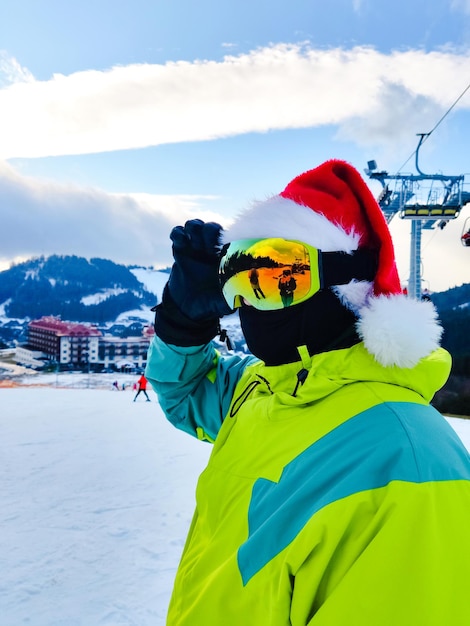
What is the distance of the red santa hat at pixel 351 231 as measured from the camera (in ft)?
3.28

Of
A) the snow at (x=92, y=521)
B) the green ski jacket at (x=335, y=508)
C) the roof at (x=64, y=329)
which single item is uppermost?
the green ski jacket at (x=335, y=508)

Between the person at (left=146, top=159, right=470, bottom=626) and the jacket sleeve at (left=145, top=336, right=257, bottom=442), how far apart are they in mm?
253

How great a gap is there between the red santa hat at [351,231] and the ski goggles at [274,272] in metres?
0.04

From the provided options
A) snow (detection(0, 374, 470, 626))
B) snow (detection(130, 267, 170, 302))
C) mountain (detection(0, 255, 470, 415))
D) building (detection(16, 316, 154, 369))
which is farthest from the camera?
snow (detection(130, 267, 170, 302))

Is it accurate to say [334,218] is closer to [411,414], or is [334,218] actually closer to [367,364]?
[367,364]

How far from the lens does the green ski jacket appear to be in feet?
2.28

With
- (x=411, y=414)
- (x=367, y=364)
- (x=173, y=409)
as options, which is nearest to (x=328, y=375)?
(x=367, y=364)

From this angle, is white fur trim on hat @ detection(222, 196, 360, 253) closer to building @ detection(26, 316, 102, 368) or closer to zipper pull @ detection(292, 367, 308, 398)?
zipper pull @ detection(292, 367, 308, 398)

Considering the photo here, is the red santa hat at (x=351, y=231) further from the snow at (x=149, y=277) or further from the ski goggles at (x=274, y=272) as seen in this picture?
the snow at (x=149, y=277)

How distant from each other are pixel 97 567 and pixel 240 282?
3271 mm

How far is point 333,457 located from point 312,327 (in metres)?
0.34

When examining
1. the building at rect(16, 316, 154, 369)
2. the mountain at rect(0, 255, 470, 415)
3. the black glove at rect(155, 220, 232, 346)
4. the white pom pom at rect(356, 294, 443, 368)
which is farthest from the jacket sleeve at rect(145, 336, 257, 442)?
the mountain at rect(0, 255, 470, 415)

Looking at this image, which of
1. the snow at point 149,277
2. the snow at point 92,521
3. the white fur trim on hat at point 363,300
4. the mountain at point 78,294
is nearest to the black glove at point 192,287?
the white fur trim on hat at point 363,300

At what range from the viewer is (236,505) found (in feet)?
3.51
